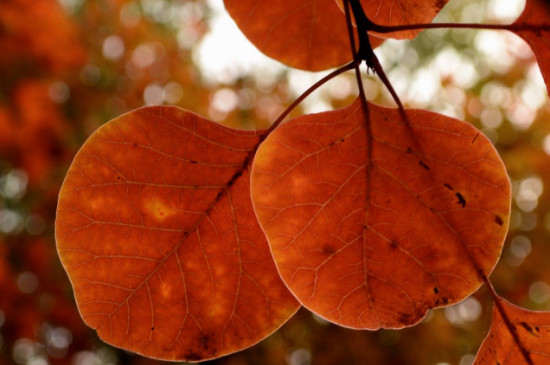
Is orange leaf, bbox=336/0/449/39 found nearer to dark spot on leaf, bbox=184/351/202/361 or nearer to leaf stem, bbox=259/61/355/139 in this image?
leaf stem, bbox=259/61/355/139

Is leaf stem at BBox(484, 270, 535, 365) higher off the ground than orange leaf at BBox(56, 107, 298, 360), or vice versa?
orange leaf at BBox(56, 107, 298, 360)

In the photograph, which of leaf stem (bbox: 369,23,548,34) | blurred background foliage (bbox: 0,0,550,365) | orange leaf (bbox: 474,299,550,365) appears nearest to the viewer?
leaf stem (bbox: 369,23,548,34)

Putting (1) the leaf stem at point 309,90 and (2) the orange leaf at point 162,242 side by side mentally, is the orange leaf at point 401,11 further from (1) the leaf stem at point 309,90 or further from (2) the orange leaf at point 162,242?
(2) the orange leaf at point 162,242

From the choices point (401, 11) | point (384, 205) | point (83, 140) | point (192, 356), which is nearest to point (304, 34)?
point (401, 11)

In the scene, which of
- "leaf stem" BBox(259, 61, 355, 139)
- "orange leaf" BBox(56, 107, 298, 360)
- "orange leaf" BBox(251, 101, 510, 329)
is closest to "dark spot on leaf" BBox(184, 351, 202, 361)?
"orange leaf" BBox(56, 107, 298, 360)

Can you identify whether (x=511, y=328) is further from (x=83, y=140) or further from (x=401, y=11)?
(x=83, y=140)

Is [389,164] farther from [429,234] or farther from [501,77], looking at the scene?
[501,77]

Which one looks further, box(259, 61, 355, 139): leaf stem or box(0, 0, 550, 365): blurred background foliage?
box(0, 0, 550, 365): blurred background foliage
